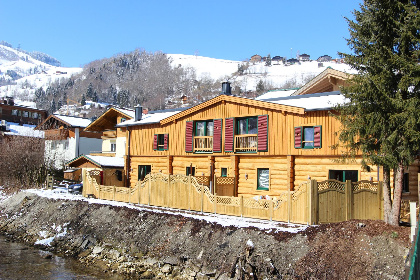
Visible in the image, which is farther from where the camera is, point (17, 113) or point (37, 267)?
point (17, 113)

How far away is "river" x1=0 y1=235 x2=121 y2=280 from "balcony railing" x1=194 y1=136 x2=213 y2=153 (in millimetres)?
12018

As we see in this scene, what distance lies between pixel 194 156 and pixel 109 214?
8201 millimetres

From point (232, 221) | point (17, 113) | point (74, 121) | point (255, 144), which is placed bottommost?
point (232, 221)

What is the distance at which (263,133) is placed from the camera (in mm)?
25797

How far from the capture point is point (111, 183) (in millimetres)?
34000

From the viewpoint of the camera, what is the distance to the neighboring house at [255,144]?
2322cm

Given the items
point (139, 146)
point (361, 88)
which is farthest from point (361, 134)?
point (139, 146)

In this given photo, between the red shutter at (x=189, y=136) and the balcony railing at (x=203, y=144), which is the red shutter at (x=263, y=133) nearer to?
the balcony railing at (x=203, y=144)

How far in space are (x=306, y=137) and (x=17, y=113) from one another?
7484cm

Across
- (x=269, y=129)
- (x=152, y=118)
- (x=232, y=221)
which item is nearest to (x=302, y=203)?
(x=232, y=221)

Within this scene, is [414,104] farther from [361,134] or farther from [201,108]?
[201,108]

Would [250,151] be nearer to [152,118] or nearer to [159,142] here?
[159,142]

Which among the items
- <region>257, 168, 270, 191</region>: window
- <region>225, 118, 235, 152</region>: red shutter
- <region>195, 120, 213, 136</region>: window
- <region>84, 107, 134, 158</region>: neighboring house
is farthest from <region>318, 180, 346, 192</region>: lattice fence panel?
<region>84, 107, 134, 158</region>: neighboring house

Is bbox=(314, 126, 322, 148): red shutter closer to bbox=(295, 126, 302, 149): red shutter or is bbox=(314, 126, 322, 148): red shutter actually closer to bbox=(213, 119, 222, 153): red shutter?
bbox=(295, 126, 302, 149): red shutter
